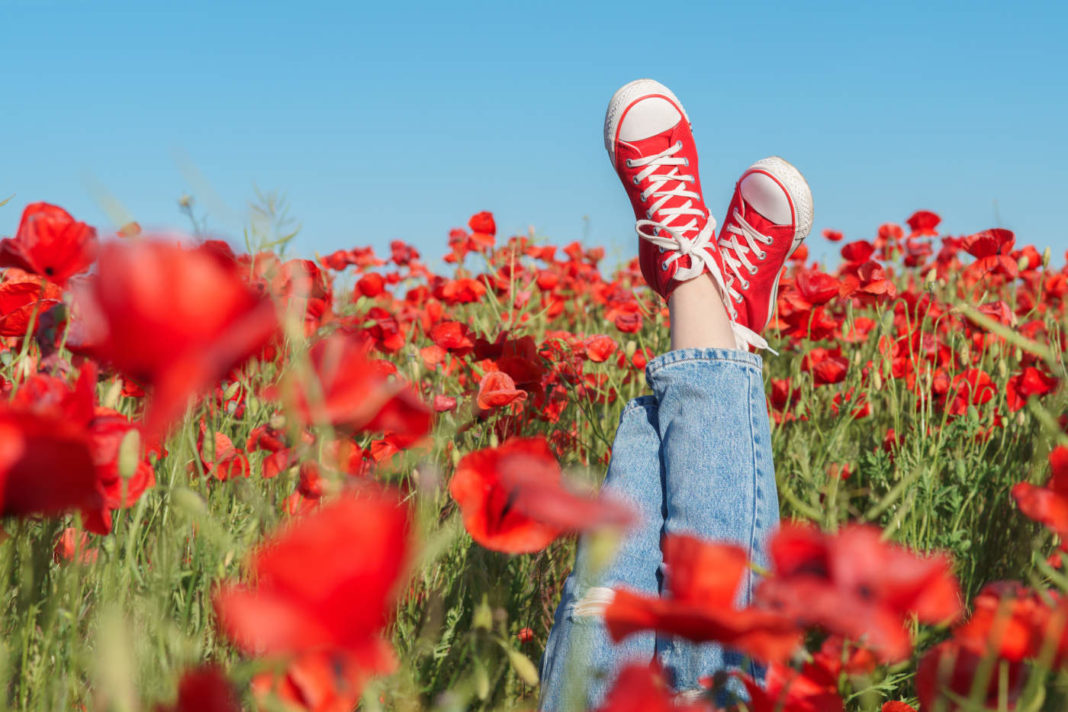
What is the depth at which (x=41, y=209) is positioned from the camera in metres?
0.91

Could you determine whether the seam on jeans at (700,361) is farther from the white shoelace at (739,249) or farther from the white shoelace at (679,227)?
the white shoelace at (739,249)

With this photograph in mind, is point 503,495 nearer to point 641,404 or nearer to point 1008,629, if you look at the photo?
point 1008,629

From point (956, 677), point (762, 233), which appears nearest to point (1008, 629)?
point (956, 677)

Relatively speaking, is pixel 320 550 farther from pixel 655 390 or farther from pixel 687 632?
pixel 655 390

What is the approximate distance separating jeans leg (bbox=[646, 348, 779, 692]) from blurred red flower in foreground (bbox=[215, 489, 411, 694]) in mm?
759

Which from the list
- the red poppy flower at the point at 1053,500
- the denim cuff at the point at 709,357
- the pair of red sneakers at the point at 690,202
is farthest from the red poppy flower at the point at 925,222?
the red poppy flower at the point at 1053,500

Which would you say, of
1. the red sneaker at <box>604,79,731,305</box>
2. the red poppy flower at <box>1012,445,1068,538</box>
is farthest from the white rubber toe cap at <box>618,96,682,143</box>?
the red poppy flower at <box>1012,445,1068,538</box>

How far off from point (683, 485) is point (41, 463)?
2.86 feet

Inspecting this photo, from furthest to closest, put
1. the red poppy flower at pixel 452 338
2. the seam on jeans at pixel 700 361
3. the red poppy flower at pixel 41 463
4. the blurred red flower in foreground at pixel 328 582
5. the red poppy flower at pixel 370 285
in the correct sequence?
the red poppy flower at pixel 370 285, the red poppy flower at pixel 452 338, the seam on jeans at pixel 700 361, the red poppy flower at pixel 41 463, the blurred red flower in foreground at pixel 328 582

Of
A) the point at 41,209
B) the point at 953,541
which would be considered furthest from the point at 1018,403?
the point at 41,209

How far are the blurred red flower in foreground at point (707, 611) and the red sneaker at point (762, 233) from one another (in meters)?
1.45

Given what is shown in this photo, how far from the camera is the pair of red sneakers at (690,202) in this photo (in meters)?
1.83

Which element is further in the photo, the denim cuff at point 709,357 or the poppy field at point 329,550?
the denim cuff at point 709,357

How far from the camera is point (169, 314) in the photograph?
0.36 m
